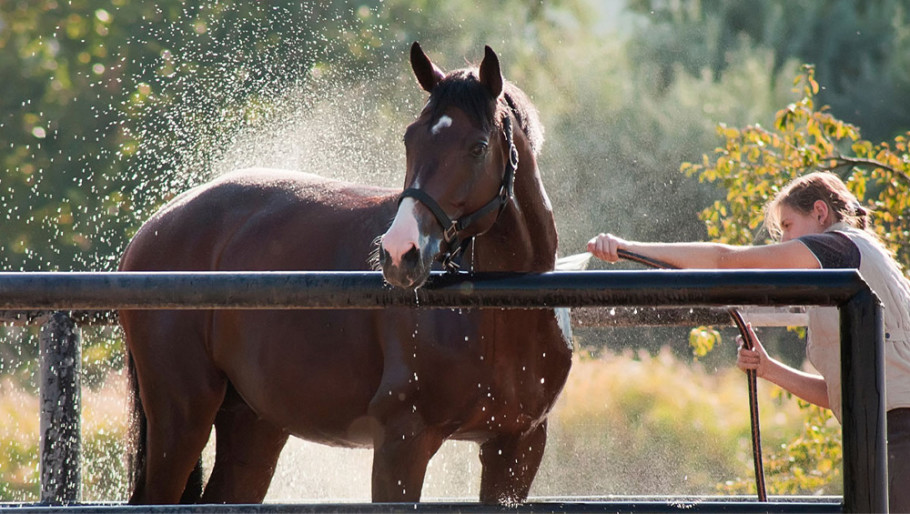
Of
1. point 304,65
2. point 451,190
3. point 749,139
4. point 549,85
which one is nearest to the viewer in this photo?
point 451,190

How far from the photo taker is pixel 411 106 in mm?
14234

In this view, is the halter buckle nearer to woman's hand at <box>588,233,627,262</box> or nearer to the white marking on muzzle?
the white marking on muzzle

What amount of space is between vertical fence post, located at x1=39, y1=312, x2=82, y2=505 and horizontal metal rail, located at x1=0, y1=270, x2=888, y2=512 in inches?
66.0

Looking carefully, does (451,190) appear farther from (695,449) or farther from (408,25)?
(408,25)

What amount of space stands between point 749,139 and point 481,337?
4.06 m

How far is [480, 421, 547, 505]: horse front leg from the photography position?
327cm

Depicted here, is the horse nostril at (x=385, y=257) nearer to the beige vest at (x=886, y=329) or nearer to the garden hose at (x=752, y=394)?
the garden hose at (x=752, y=394)

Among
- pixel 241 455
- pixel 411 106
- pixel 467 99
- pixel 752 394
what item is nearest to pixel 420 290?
pixel 467 99

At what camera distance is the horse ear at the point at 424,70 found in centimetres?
296

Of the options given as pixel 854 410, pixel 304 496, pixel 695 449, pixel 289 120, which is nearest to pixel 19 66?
pixel 289 120

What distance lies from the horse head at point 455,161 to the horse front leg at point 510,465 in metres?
0.75

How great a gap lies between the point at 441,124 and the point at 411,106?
457 inches

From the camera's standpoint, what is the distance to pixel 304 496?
5879 millimetres

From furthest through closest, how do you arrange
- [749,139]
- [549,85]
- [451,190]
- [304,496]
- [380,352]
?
[549,85], [749,139], [304,496], [380,352], [451,190]
